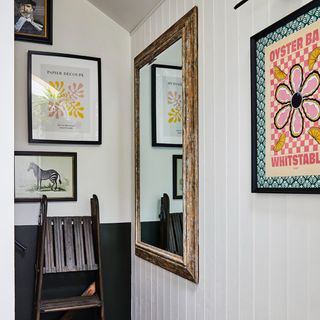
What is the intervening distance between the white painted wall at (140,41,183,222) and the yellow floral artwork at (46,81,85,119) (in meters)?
0.46

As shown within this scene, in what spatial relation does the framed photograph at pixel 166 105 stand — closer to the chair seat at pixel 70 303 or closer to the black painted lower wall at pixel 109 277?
the black painted lower wall at pixel 109 277

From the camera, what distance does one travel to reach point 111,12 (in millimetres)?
2877

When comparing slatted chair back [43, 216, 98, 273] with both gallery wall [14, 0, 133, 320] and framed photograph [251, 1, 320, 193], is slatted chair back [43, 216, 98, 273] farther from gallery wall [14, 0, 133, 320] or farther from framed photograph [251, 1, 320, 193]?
framed photograph [251, 1, 320, 193]

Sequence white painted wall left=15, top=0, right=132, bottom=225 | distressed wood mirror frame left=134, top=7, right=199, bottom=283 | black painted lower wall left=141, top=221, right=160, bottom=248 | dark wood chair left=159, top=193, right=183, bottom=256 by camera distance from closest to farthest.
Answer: distressed wood mirror frame left=134, top=7, right=199, bottom=283 → dark wood chair left=159, top=193, right=183, bottom=256 → black painted lower wall left=141, top=221, right=160, bottom=248 → white painted wall left=15, top=0, right=132, bottom=225

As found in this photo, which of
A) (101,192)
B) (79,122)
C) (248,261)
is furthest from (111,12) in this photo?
(248,261)

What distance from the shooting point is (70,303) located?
2.54 metres

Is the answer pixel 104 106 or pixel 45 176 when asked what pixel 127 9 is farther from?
pixel 45 176

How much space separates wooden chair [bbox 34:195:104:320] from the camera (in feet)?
8.24

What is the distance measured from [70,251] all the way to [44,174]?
54 centimetres

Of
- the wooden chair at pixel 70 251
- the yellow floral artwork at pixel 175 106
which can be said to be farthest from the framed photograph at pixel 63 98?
the yellow floral artwork at pixel 175 106

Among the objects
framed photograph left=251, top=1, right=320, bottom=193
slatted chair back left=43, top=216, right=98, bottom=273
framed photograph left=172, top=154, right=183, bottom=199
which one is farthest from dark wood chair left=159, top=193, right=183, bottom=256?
framed photograph left=251, top=1, right=320, bottom=193

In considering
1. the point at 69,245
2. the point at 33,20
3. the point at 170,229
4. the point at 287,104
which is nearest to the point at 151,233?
the point at 170,229

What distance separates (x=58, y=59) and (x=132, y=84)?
0.54 metres
